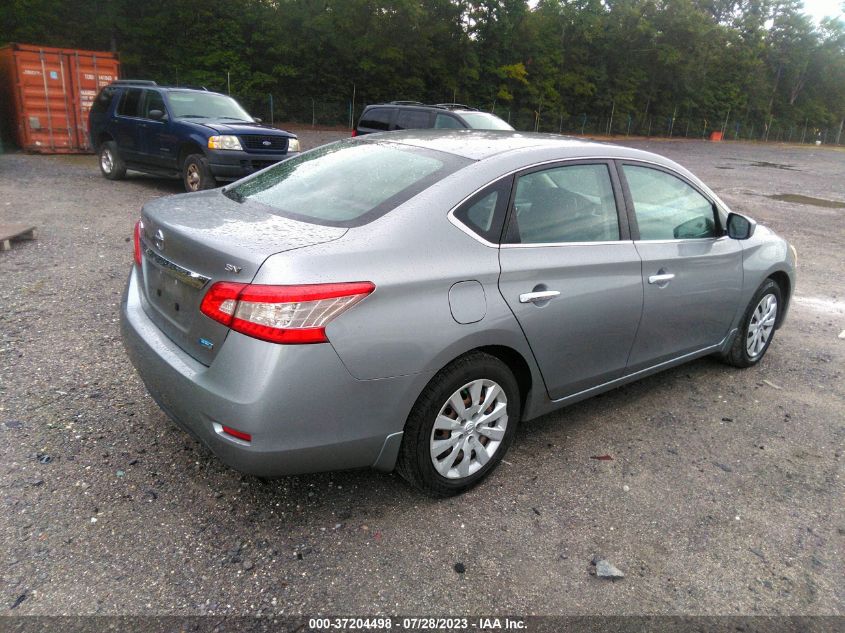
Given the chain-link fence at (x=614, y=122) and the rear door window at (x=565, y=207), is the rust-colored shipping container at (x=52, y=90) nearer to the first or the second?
the rear door window at (x=565, y=207)

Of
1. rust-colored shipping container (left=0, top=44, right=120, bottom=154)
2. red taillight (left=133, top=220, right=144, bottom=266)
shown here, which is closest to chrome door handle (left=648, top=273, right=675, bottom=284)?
red taillight (left=133, top=220, right=144, bottom=266)

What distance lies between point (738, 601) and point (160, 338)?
A: 2.68 metres

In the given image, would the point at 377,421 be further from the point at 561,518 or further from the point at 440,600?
the point at 561,518

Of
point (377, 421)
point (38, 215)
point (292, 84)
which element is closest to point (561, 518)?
point (377, 421)

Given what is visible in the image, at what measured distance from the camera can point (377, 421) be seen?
266 centimetres

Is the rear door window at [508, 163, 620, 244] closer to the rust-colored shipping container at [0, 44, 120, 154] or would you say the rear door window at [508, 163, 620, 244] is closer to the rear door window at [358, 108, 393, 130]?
the rear door window at [358, 108, 393, 130]

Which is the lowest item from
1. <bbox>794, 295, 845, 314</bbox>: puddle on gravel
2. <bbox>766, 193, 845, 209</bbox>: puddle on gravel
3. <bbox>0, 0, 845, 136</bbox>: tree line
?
<bbox>766, 193, 845, 209</bbox>: puddle on gravel

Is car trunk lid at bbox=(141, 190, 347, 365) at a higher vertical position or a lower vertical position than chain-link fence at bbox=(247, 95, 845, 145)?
higher

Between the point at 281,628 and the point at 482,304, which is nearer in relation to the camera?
the point at 281,628

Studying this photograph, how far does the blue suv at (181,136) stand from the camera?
10.2 m

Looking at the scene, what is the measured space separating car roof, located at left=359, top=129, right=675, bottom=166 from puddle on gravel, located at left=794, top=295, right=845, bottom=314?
3.72m

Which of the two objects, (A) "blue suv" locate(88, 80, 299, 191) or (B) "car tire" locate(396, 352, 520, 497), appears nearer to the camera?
(B) "car tire" locate(396, 352, 520, 497)

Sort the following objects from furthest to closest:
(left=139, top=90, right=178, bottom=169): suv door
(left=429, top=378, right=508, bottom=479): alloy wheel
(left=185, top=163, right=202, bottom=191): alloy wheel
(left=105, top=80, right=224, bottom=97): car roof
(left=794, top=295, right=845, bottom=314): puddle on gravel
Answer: (left=105, top=80, right=224, bottom=97): car roof, (left=139, top=90, right=178, bottom=169): suv door, (left=185, top=163, right=202, bottom=191): alloy wheel, (left=794, top=295, right=845, bottom=314): puddle on gravel, (left=429, top=378, right=508, bottom=479): alloy wheel

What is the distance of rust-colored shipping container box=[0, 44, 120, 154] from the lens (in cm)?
1538
